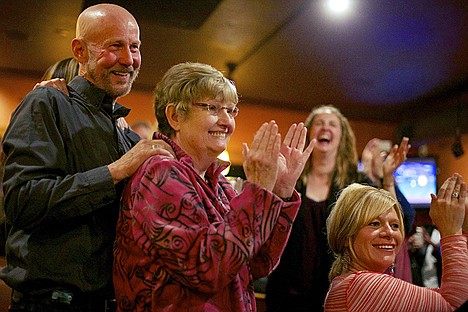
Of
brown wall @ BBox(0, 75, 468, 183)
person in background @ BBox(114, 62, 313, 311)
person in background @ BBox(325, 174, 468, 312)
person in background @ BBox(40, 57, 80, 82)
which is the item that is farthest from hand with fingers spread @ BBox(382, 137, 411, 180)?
brown wall @ BBox(0, 75, 468, 183)

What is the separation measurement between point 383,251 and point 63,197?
0.95m

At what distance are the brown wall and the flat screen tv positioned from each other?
0.22 m

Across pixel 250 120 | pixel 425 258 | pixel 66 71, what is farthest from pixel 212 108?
pixel 250 120

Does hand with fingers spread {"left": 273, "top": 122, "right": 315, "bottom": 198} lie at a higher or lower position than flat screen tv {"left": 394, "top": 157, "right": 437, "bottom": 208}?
lower

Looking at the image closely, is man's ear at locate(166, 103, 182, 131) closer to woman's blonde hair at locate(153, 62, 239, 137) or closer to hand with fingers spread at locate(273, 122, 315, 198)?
woman's blonde hair at locate(153, 62, 239, 137)

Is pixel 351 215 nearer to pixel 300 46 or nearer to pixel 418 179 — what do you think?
pixel 300 46

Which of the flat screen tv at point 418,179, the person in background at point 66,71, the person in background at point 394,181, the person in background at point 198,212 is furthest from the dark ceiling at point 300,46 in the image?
the person in background at point 198,212

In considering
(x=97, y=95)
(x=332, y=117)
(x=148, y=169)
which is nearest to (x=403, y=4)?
→ (x=332, y=117)

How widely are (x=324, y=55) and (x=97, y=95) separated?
4108 mm

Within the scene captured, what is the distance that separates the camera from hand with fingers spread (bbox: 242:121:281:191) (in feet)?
4.48

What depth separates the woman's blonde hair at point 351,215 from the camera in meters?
1.80

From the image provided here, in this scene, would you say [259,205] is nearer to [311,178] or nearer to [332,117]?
[311,178]

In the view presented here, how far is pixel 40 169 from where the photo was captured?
4.82 ft

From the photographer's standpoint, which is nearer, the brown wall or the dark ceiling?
the dark ceiling
